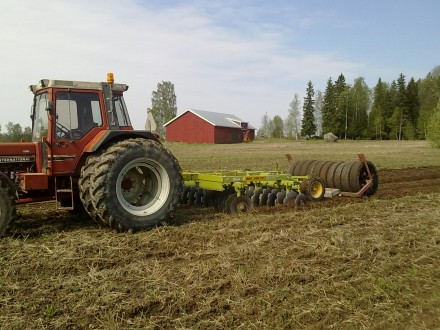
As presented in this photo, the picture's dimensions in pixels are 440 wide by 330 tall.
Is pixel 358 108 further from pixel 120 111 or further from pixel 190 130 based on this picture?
pixel 120 111

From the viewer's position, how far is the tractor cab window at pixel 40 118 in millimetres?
6440

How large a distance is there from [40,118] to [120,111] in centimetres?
126

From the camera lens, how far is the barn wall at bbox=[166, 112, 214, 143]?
52094 millimetres

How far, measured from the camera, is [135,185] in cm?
673

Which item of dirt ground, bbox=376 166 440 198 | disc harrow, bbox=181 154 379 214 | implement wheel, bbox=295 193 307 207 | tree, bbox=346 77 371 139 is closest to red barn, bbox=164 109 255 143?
tree, bbox=346 77 371 139

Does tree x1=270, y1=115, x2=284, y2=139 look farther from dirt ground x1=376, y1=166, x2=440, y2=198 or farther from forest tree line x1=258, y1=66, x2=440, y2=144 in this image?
dirt ground x1=376, y1=166, x2=440, y2=198

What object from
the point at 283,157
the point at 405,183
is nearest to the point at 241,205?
the point at 405,183

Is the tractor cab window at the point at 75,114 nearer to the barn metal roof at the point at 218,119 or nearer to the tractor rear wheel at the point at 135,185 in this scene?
the tractor rear wheel at the point at 135,185

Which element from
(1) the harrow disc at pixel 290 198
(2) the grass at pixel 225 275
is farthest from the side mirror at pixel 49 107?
(1) the harrow disc at pixel 290 198

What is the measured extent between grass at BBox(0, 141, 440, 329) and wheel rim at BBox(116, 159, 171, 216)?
454mm

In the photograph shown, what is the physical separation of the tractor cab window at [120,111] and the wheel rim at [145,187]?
88 centimetres

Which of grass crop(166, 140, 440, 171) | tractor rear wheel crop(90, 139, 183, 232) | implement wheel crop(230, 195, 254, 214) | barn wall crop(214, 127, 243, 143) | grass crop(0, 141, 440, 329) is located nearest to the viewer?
grass crop(0, 141, 440, 329)

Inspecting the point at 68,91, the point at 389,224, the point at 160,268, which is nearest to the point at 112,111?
the point at 68,91

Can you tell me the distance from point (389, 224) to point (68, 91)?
550cm
